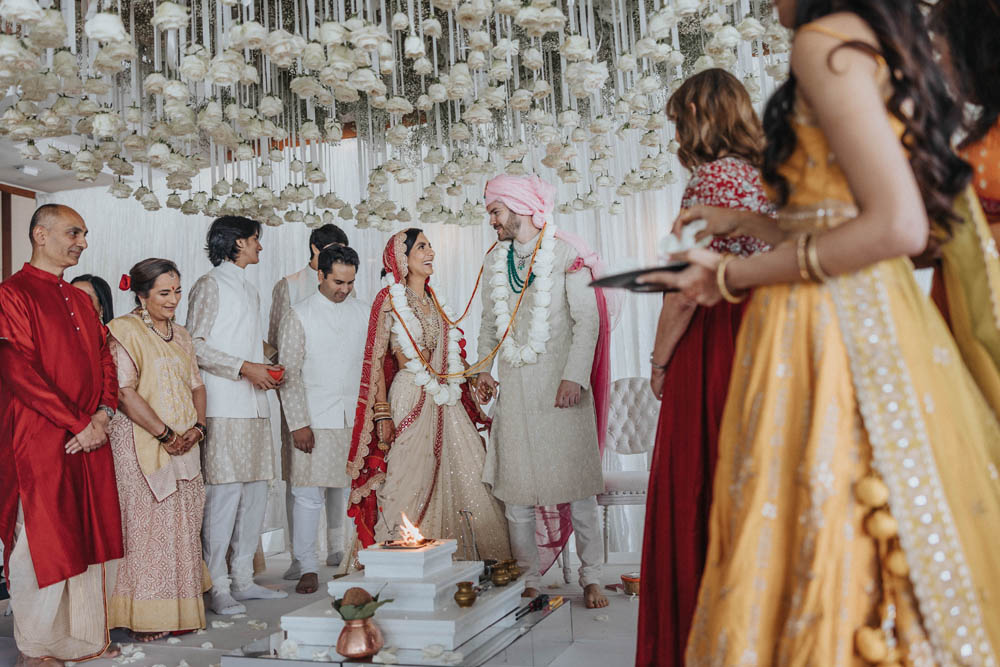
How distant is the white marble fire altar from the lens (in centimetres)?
240

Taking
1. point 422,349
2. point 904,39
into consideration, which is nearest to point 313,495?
point 422,349

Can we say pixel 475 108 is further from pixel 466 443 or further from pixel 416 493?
pixel 416 493

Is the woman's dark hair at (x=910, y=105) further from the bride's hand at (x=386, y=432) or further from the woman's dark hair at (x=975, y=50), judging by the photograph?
the bride's hand at (x=386, y=432)

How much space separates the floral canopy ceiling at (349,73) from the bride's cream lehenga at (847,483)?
184cm

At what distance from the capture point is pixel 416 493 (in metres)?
3.91

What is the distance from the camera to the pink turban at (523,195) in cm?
371

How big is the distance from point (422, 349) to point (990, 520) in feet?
10.2

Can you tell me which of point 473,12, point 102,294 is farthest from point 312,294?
point 473,12

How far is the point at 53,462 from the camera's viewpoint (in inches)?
122

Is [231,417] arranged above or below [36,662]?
above

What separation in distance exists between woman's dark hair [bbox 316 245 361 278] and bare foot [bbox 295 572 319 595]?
1.60 m

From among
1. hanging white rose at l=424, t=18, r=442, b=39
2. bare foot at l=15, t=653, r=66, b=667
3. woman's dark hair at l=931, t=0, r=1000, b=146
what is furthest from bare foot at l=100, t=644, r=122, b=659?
woman's dark hair at l=931, t=0, r=1000, b=146

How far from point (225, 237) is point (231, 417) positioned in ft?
3.00

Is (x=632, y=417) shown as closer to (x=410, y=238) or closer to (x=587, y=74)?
(x=410, y=238)
